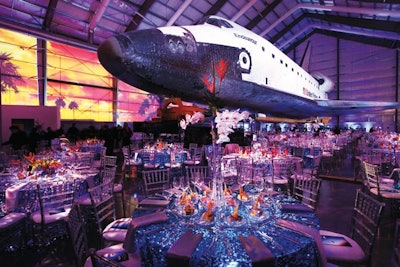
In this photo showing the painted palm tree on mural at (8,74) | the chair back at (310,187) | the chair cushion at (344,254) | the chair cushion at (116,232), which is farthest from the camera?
the painted palm tree on mural at (8,74)

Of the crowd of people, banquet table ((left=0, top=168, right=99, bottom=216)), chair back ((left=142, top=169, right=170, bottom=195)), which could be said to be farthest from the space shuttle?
the crowd of people

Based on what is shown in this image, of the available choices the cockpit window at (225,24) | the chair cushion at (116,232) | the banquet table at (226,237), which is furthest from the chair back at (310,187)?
the cockpit window at (225,24)

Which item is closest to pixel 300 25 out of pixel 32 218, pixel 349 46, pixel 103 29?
pixel 349 46

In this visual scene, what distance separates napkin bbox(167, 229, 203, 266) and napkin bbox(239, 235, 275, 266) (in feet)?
1.22

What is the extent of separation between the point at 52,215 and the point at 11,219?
1.78 feet

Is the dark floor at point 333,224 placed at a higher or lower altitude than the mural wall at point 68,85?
lower

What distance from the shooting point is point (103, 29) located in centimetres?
2053

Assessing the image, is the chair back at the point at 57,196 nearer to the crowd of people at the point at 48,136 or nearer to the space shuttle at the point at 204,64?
the space shuttle at the point at 204,64

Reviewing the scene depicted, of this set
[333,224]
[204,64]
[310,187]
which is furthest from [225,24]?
[333,224]

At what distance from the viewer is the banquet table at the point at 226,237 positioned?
6.37 ft

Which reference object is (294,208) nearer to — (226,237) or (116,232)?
(226,237)

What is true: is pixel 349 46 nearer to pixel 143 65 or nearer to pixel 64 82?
pixel 64 82

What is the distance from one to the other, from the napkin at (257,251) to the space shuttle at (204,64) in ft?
7.45

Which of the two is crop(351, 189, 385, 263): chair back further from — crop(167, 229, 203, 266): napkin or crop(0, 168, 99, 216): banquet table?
crop(0, 168, 99, 216): banquet table
